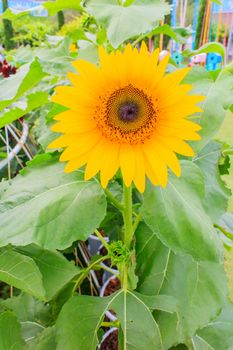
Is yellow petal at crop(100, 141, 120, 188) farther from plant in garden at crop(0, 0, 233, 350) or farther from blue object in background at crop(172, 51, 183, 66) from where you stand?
blue object in background at crop(172, 51, 183, 66)

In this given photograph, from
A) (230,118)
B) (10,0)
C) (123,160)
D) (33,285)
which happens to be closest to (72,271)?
(33,285)

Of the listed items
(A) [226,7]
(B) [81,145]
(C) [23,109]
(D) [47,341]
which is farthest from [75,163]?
(A) [226,7]

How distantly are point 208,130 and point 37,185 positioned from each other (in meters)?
0.27

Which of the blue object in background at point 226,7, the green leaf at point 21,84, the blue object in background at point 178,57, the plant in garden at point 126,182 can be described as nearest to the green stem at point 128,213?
the plant in garden at point 126,182

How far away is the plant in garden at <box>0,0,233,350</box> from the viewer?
0.51 meters

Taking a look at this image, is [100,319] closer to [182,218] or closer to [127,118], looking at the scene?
[182,218]

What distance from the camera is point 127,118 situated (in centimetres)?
56

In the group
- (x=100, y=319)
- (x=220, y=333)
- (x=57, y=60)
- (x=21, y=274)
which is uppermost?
(x=57, y=60)

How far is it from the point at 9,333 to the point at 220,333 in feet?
1.50

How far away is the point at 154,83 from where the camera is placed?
0.52m

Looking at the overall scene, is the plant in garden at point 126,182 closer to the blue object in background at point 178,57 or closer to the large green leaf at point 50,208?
the large green leaf at point 50,208

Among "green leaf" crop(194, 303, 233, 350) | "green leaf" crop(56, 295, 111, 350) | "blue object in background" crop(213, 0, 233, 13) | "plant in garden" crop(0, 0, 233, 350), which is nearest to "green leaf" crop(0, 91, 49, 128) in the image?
"plant in garden" crop(0, 0, 233, 350)

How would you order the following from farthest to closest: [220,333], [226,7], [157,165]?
[226,7], [220,333], [157,165]

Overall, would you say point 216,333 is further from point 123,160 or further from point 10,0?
point 10,0
